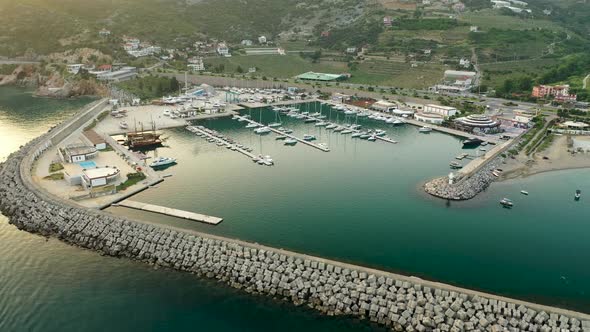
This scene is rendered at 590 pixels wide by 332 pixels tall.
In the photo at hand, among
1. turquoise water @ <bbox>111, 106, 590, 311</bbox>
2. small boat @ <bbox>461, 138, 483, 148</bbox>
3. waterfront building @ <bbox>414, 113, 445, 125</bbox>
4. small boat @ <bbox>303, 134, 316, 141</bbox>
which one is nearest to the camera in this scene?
turquoise water @ <bbox>111, 106, 590, 311</bbox>

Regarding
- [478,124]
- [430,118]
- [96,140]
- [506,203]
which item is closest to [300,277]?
[506,203]

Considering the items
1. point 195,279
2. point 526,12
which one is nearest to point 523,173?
point 195,279

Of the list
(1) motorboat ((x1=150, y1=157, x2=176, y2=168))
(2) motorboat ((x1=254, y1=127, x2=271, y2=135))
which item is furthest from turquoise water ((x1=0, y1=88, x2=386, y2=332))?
(2) motorboat ((x1=254, y1=127, x2=271, y2=135))

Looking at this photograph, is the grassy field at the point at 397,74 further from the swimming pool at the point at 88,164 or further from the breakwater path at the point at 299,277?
the breakwater path at the point at 299,277

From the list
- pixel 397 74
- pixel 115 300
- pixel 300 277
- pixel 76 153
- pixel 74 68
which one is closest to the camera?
pixel 115 300

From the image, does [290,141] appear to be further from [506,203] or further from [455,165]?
[506,203]

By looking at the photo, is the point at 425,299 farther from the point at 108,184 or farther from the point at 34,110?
the point at 34,110

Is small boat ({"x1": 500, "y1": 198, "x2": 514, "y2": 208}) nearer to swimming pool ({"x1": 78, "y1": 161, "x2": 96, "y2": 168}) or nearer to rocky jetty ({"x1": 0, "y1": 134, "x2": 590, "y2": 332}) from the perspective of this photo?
rocky jetty ({"x1": 0, "y1": 134, "x2": 590, "y2": 332})
